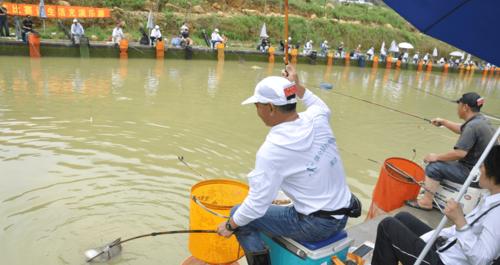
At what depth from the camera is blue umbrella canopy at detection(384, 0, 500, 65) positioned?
2.48m

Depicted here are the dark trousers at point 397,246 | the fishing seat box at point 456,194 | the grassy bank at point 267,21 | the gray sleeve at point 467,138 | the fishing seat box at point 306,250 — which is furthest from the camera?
the grassy bank at point 267,21

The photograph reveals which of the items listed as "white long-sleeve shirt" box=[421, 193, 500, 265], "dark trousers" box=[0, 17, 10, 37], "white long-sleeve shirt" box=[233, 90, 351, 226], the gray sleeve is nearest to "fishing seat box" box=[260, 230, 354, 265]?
"white long-sleeve shirt" box=[233, 90, 351, 226]

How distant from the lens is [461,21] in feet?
8.57

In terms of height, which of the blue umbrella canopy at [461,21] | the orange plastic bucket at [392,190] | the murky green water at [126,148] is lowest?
the murky green water at [126,148]

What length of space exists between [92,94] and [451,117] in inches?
390

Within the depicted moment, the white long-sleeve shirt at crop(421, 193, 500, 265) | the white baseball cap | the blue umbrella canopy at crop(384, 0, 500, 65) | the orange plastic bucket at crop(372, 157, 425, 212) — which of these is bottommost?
the orange plastic bucket at crop(372, 157, 425, 212)

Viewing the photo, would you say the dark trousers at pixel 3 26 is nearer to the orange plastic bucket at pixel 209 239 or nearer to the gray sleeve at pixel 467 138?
the orange plastic bucket at pixel 209 239

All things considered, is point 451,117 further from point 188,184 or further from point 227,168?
point 188,184

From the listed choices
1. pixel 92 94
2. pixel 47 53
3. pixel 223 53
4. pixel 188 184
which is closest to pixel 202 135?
pixel 188 184

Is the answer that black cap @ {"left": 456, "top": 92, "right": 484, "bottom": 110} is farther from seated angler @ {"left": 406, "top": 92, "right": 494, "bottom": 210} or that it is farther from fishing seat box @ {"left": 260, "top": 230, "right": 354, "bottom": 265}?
fishing seat box @ {"left": 260, "top": 230, "right": 354, "bottom": 265}

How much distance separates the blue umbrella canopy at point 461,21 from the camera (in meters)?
2.48

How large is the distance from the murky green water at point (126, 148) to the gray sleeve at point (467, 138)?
151 centimetres

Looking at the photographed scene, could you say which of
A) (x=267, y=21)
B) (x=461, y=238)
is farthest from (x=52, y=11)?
(x=461, y=238)

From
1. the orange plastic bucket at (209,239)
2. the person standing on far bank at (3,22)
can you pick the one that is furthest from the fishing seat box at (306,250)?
the person standing on far bank at (3,22)
